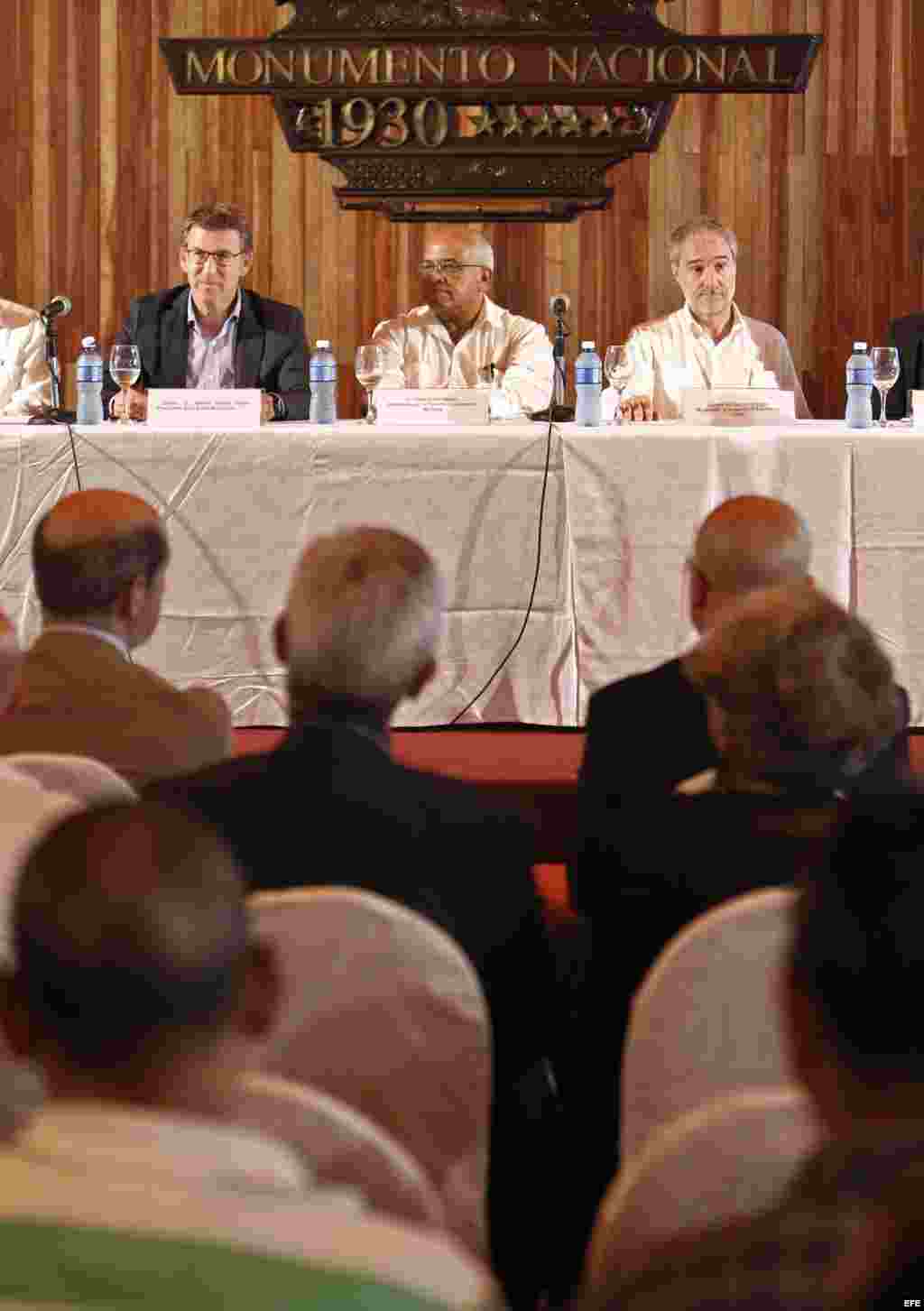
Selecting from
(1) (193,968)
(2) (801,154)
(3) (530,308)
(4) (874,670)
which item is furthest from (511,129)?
(1) (193,968)

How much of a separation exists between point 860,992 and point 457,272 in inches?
164

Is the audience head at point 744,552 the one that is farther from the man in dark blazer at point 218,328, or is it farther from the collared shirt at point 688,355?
the collared shirt at point 688,355


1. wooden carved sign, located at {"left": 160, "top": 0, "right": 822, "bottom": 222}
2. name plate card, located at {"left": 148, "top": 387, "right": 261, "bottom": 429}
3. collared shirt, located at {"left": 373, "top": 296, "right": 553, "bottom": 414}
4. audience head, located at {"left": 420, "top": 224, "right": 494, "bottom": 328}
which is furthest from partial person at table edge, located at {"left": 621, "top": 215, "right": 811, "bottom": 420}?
name plate card, located at {"left": 148, "top": 387, "right": 261, "bottom": 429}

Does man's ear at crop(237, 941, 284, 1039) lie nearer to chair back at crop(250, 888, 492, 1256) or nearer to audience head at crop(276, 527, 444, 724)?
chair back at crop(250, 888, 492, 1256)

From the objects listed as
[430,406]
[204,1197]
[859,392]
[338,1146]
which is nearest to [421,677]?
[338,1146]

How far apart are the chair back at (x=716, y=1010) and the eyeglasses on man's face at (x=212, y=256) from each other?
3.78 meters

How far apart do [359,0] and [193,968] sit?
211 inches

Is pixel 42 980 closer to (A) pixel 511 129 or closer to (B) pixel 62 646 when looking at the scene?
(B) pixel 62 646

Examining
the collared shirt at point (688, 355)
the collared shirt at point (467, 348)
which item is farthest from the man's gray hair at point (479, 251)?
the collared shirt at point (688, 355)

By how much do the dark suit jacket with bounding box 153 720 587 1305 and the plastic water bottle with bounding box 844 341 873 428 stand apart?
2.47 metres

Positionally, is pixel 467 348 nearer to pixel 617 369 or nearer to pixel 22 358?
pixel 617 369

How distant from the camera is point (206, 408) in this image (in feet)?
12.8

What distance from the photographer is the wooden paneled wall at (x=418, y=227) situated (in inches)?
233

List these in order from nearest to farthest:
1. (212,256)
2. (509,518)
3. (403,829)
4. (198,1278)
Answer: (198,1278) < (403,829) < (509,518) < (212,256)
